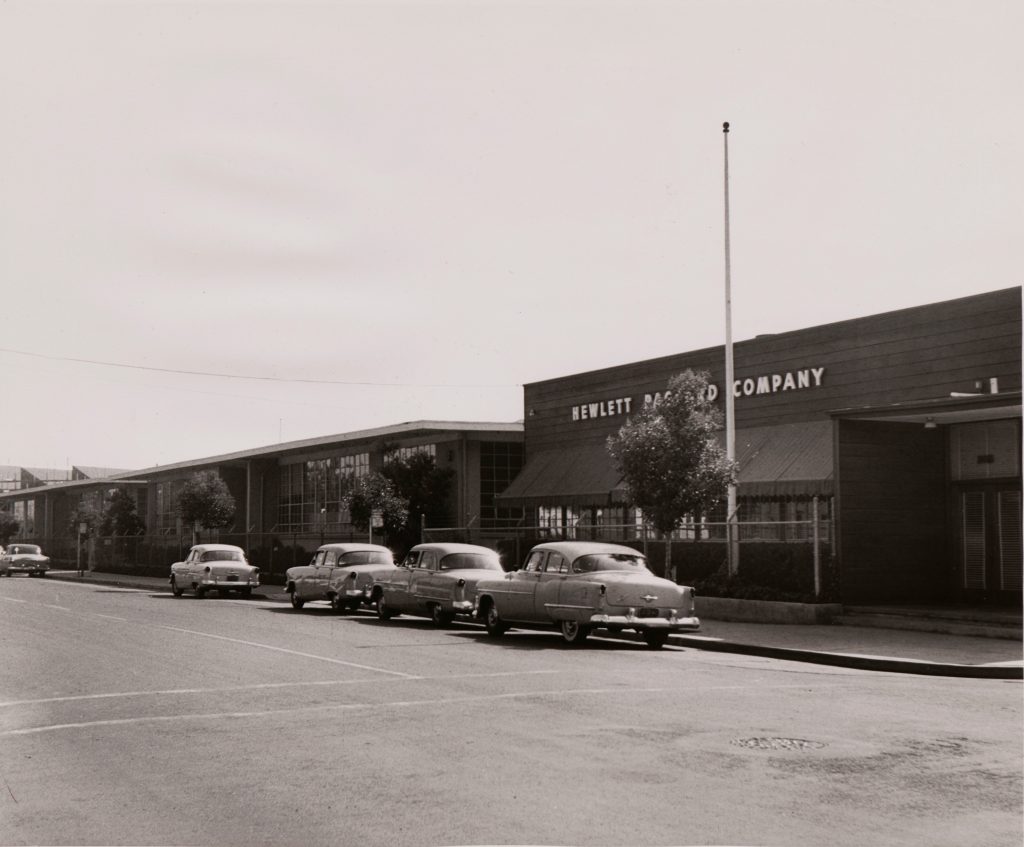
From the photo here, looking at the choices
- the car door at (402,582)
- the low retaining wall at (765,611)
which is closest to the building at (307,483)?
the car door at (402,582)

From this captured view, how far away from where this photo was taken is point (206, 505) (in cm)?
4950

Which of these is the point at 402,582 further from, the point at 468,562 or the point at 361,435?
the point at 361,435

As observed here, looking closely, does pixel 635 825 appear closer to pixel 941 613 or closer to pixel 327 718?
pixel 327 718

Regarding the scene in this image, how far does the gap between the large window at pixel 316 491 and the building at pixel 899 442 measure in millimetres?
22790

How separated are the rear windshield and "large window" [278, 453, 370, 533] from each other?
20.5 meters

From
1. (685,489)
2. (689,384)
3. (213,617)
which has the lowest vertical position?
(213,617)

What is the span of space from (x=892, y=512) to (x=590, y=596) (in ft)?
25.5

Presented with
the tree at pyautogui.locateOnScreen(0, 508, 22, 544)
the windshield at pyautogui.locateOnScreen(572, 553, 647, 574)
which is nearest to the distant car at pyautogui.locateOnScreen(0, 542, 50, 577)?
the tree at pyautogui.locateOnScreen(0, 508, 22, 544)

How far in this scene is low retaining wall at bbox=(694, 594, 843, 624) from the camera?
66.4ft

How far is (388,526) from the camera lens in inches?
1419

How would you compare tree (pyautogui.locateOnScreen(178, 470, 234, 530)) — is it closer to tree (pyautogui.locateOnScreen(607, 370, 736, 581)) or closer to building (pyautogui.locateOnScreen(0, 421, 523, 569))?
building (pyautogui.locateOnScreen(0, 421, 523, 569))

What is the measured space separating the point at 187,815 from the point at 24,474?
4434 inches

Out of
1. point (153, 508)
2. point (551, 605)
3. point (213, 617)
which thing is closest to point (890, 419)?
point (551, 605)

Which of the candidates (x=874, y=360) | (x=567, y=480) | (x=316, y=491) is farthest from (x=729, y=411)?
(x=316, y=491)
